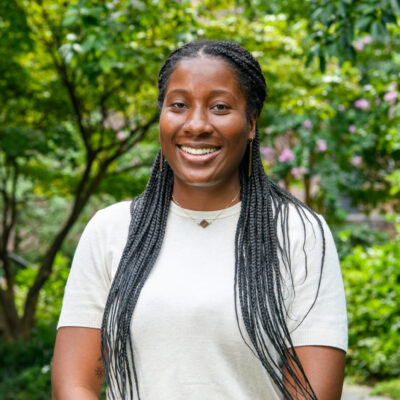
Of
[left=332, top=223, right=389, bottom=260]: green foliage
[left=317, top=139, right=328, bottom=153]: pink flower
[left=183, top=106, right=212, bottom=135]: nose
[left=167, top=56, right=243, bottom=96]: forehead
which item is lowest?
[left=183, top=106, right=212, bottom=135]: nose

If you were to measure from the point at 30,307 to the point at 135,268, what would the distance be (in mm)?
5662

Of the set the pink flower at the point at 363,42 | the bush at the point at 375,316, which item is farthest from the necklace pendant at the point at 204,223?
the pink flower at the point at 363,42

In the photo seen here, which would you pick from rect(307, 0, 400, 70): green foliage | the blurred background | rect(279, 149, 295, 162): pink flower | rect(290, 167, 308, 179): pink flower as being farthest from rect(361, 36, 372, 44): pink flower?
rect(307, 0, 400, 70): green foliage

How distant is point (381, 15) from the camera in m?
3.38

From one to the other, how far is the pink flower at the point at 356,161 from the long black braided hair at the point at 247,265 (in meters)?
9.68

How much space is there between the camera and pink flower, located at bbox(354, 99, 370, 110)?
10320mm

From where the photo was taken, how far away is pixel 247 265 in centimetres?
180

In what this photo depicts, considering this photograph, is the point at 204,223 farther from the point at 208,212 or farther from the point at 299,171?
the point at 299,171

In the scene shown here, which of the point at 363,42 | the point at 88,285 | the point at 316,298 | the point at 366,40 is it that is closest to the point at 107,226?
the point at 88,285

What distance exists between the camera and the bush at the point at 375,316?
6.18m

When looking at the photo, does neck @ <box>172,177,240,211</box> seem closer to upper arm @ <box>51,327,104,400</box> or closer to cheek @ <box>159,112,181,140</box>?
cheek @ <box>159,112,181,140</box>

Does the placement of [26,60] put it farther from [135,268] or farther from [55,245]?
[135,268]

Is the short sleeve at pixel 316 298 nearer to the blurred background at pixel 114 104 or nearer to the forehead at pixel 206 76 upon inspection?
the forehead at pixel 206 76

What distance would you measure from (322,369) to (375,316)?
4987 mm
